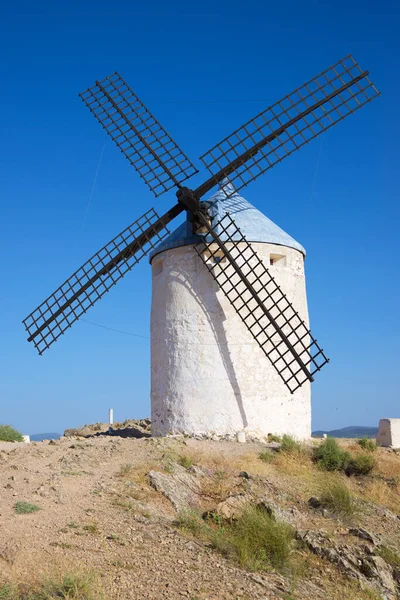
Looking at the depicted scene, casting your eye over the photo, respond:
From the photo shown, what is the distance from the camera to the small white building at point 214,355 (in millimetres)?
13625

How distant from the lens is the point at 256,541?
7.16m

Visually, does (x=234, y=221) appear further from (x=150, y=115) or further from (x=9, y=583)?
(x=9, y=583)

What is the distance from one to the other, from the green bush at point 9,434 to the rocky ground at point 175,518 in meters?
6.47

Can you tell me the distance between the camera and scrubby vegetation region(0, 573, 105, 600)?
5023mm

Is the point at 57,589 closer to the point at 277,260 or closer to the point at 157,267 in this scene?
the point at 277,260

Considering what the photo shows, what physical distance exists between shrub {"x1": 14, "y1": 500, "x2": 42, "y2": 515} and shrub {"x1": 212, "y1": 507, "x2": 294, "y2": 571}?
2.19 meters

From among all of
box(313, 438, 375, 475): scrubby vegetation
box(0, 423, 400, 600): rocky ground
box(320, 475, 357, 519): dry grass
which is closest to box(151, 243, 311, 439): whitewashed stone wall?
box(0, 423, 400, 600): rocky ground

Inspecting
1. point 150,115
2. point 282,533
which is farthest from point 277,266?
point 282,533

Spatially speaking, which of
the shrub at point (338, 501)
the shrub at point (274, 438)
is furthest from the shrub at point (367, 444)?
the shrub at point (338, 501)

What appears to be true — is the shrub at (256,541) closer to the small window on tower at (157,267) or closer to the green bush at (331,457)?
the green bush at (331,457)

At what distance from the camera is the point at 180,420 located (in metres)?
13.9

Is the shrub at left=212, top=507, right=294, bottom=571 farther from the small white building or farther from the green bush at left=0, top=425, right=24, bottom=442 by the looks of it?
the green bush at left=0, top=425, right=24, bottom=442

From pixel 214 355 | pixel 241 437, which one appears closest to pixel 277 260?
pixel 214 355

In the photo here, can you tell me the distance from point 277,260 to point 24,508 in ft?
29.4
